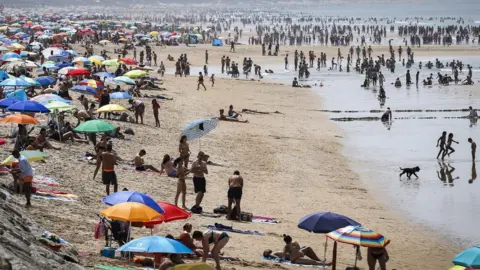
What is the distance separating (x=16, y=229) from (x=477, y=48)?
201 ft

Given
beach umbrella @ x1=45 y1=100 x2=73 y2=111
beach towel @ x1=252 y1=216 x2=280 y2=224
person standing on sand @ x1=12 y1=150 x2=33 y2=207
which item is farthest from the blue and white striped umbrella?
person standing on sand @ x1=12 y1=150 x2=33 y2=207

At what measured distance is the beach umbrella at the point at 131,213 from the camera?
11180mm

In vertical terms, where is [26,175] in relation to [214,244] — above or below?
above

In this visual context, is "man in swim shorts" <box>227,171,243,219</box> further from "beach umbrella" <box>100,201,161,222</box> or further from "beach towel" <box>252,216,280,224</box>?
"beach umbrella" <box>100,201,161,222</box>

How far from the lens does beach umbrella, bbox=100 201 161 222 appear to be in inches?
440

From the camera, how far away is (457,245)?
1542cm

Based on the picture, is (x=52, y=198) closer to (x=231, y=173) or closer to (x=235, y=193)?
(x=235, y=193)

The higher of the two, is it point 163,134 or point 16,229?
point 16,229

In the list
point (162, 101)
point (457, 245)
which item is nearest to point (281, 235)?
point (457, 245)

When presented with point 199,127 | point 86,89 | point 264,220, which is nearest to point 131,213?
point 264,220

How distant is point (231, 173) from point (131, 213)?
30.3ft

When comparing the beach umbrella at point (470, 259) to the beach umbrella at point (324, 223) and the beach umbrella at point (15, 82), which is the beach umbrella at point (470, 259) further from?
the beach umbrella at point (15, 82)

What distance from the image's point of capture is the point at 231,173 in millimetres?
20375

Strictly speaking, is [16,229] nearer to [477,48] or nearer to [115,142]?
[115,142]
